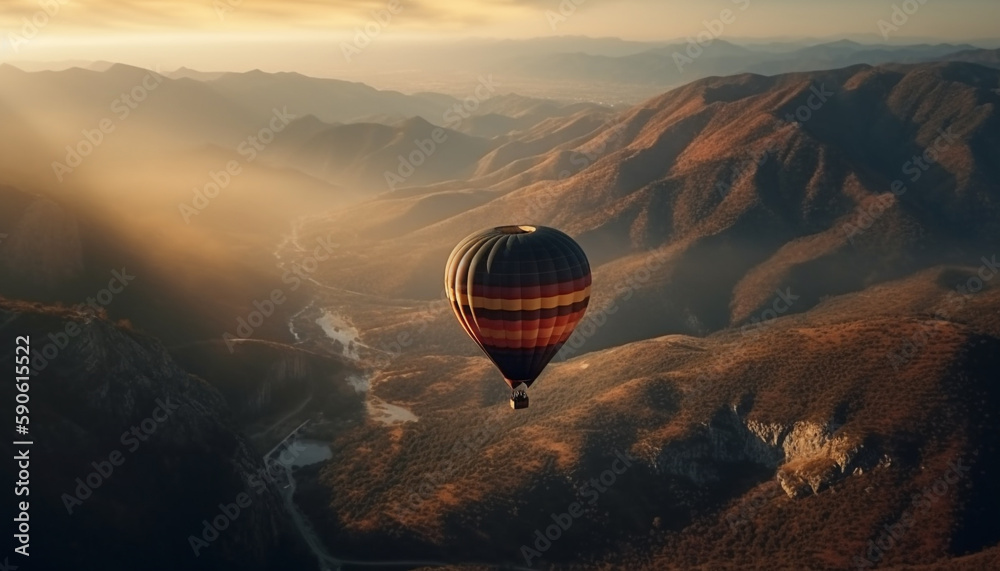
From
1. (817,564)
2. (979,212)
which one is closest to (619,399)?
(817,564)

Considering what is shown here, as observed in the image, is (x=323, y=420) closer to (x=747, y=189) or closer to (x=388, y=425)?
(x=388, y=425)

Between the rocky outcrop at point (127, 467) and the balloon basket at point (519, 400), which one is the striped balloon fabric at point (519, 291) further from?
the rocky outcrop at point (127, 467)

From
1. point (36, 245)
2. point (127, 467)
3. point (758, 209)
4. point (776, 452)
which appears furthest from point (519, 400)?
point (758, 209)

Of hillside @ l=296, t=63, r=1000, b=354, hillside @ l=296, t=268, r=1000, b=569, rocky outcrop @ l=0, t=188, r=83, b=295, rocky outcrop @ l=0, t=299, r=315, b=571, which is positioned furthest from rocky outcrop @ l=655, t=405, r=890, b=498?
rocky outcrop @ l=0, t=188, r=83, b=295

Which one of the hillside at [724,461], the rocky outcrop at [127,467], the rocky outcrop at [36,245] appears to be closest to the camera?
the rocky outcrop at [127,467]

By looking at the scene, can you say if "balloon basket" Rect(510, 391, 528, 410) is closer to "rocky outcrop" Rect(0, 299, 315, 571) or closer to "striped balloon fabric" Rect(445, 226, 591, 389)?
"striped balloon fabric" Rect(445, 226, 591, 389)

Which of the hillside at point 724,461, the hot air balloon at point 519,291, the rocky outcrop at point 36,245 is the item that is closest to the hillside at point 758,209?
the hillside at point 724,461

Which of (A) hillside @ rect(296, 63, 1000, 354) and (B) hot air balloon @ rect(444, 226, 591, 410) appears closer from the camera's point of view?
(B) hot air balloon @ rect(444, 226, 591, 410)

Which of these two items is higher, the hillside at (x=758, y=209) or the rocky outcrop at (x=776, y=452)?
the hillside at (x=758, y=209)
